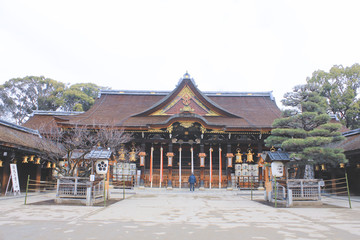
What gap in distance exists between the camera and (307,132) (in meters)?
13.5

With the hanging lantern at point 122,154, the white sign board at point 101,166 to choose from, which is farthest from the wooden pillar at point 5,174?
the hanging lantern at point 122,154

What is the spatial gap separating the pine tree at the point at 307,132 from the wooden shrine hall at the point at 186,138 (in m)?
7.10

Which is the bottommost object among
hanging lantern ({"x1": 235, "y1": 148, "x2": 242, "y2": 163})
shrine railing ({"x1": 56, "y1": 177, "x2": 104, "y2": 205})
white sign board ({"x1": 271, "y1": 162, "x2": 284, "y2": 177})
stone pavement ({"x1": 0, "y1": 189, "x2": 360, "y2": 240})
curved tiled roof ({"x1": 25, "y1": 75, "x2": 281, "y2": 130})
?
stone pavement ({"x1": 0, "y1": 189, "x2": 360, "y2": 240})

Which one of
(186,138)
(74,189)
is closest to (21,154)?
(74,189)

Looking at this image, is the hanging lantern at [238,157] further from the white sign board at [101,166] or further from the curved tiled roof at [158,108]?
the white sign board at [101,166]

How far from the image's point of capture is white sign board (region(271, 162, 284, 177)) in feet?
44.6

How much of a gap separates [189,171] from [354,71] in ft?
81.0

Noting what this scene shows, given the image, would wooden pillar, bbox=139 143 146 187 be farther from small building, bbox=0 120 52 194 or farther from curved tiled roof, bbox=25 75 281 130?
small building, bbox=0 120 52 194

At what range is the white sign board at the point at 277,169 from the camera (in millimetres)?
13594

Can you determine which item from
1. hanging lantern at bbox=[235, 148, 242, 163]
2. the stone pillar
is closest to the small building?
the stone pillar

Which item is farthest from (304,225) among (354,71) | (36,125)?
(354,71)

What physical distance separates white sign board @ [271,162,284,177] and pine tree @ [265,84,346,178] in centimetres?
80

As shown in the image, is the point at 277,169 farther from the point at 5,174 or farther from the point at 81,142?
the point at 5,174

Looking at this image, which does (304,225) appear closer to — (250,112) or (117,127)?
(117,127)
